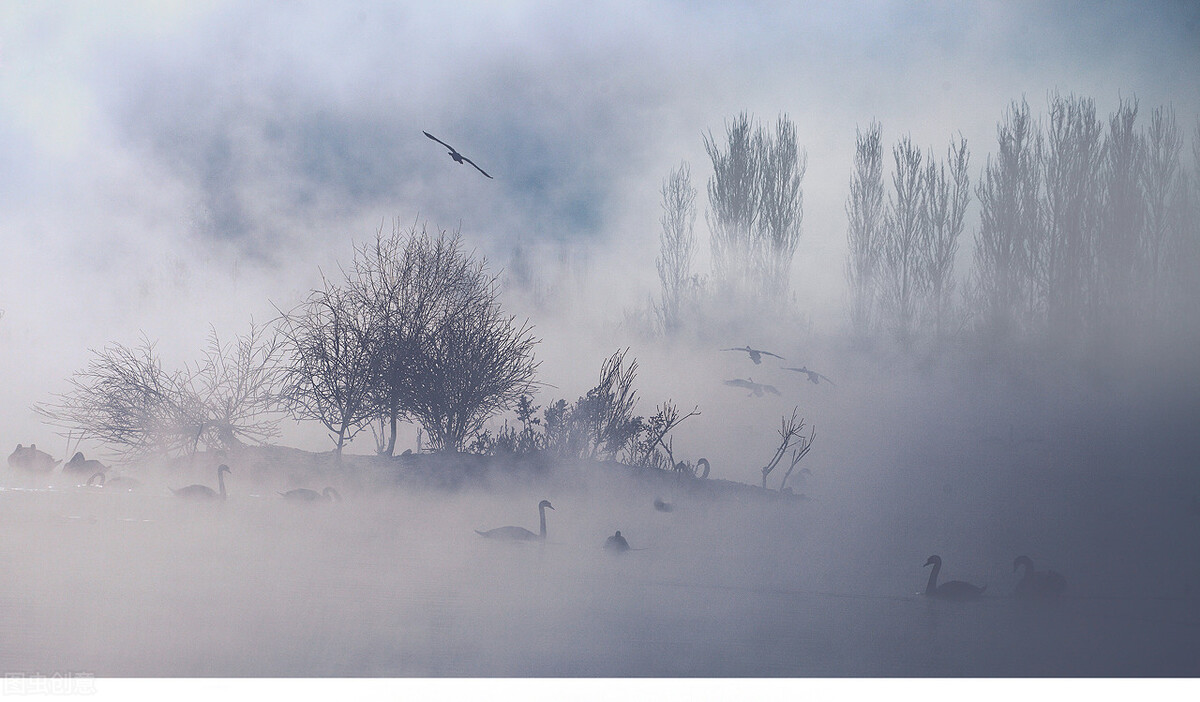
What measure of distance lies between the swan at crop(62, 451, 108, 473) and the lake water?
1339 millimetres

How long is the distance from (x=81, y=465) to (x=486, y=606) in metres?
10.5

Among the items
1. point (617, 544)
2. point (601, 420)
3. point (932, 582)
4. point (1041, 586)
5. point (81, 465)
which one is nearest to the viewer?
point (932, 582)

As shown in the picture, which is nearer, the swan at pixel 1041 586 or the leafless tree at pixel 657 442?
the swan at pixel 1041 586

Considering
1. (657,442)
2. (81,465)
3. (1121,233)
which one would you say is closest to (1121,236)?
(1121,233)

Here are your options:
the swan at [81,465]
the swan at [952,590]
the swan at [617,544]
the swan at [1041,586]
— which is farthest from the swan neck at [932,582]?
the swan at [81,465]

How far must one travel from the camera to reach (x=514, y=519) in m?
14.2

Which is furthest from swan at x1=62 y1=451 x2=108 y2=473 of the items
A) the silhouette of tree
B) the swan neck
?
the silhouette of tree

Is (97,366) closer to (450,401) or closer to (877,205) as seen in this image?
(450,401)

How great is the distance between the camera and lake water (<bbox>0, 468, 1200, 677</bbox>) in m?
6.01

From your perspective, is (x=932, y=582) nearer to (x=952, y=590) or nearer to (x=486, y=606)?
(x=952, y=590)

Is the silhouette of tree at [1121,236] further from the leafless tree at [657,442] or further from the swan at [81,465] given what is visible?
the swan at [81,465]

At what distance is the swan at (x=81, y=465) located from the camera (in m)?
15.0

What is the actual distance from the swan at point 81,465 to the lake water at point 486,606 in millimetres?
1339

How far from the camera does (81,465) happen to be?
1530 cm
